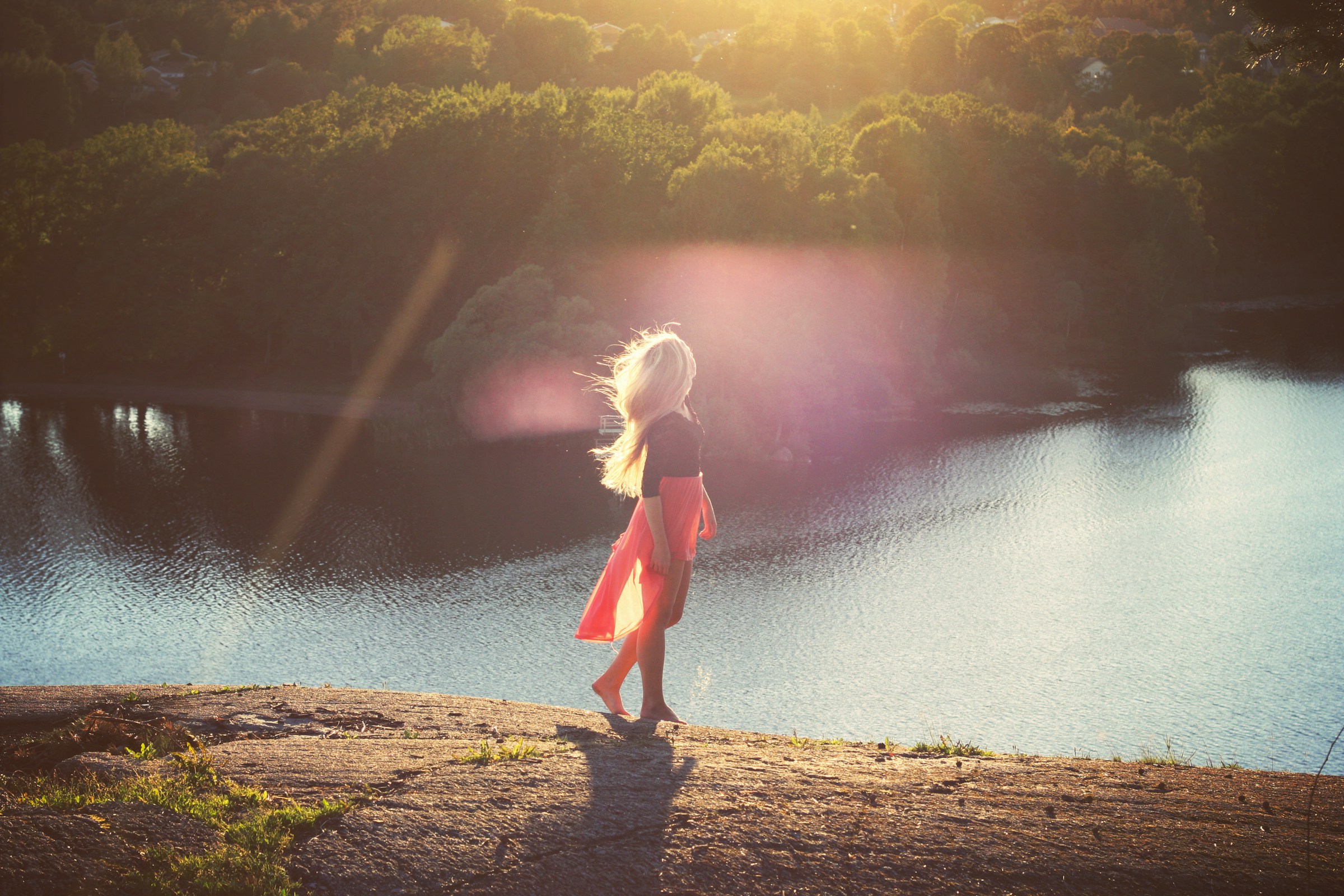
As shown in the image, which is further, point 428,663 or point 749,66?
point 749,66

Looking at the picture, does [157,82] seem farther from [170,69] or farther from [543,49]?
[543,49]

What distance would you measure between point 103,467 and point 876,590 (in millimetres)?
28919

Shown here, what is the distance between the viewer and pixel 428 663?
69.8 feet

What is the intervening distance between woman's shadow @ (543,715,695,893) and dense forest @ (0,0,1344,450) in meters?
31.8

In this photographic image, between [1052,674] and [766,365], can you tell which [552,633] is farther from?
[766,365]

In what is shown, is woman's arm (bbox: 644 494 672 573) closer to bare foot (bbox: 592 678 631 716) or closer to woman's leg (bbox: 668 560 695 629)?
Result: woman's leg (bbox: 668 560 695 629)

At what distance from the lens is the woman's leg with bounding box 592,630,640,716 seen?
7559 millimetres

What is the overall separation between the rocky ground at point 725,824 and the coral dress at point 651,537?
0.80 metres

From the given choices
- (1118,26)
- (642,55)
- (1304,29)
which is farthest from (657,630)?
(1118,26)

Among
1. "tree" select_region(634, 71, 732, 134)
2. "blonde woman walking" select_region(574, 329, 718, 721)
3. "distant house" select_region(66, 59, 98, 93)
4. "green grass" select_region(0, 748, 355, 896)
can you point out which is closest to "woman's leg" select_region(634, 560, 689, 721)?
"blonde woman walking" select_region(574, 329, 718, 721)

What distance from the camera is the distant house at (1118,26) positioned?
123188 millimetres

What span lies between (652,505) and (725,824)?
218 centimetres

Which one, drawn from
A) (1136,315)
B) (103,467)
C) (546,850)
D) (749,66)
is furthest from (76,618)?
(749,66)

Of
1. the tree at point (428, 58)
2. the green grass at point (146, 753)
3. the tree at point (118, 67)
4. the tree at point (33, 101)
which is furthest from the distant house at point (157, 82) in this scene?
the green grass at point (146, 753)
